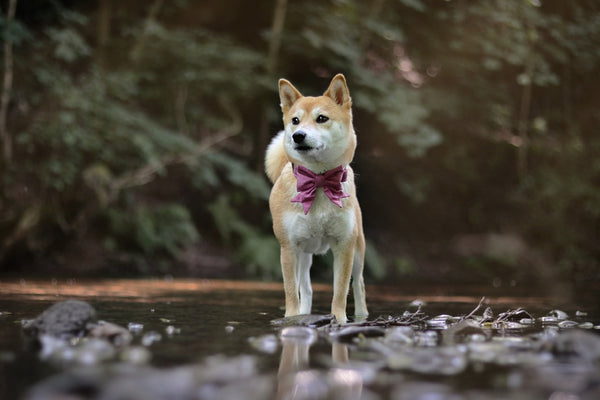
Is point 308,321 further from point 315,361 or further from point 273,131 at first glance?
point 273,131

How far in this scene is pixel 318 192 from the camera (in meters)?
4.25

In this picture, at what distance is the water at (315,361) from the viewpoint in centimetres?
214

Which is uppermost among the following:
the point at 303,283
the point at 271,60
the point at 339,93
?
the point at 271,60

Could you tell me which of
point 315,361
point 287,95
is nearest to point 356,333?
point 315,361

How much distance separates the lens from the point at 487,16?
46.6 ft

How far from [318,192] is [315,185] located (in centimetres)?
7

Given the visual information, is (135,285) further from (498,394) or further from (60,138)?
(498,394)

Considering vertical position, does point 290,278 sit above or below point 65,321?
above

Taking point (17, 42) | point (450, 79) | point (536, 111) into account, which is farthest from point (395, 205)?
point (17, 42)

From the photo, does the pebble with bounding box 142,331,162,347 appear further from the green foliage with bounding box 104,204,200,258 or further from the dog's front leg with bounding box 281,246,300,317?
the green foliage with bounding box 104,204,200,258

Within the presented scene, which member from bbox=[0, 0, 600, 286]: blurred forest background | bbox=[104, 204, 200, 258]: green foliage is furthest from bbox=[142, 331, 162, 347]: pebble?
bbox=[104, 204, 200, 258]: green foliage

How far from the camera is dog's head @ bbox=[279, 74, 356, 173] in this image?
4.05 meters

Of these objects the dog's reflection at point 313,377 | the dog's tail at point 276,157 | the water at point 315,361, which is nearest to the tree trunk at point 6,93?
the water at point 315,361

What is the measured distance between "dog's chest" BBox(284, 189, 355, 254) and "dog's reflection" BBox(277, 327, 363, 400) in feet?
3.86
